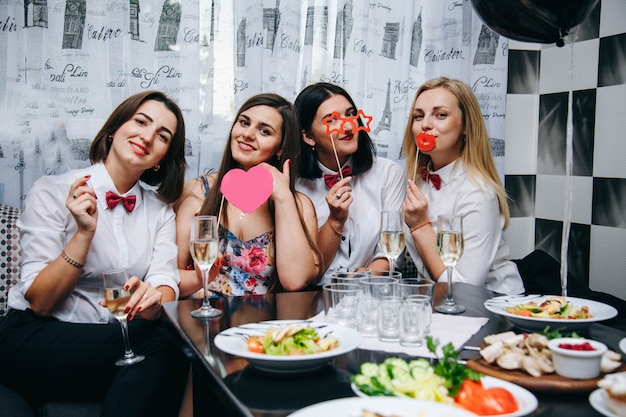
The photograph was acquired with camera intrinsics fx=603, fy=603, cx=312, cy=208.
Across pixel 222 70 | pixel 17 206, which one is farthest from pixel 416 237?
pixel 17 206

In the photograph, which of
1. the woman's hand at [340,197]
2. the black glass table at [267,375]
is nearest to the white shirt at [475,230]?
the woman's hand at [340,197]

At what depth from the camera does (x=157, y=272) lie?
2025 millimetres

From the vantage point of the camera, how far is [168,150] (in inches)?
86.6

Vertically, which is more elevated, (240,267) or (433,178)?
(433,178)

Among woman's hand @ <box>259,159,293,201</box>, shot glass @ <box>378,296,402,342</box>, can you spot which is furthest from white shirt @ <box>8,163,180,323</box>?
shot glass @ <box>378,296,402,342</box>

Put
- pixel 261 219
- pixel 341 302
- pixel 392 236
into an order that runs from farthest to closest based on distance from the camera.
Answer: pixel 261 219 → pixel 392 236 → pixel 341 302

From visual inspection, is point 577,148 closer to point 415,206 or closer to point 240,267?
point 415,206

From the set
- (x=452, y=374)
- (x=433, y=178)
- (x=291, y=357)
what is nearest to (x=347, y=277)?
(x=291, y=357)

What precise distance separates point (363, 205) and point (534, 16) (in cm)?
120

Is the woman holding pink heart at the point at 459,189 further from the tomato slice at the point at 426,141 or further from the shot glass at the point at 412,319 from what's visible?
the shot glass at the point at 412,319

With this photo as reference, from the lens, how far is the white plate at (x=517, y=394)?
2.73 feet

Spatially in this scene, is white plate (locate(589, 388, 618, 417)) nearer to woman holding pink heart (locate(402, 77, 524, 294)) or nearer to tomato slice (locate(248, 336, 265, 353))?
tomato slice (locate(248, 336, 265, 353))

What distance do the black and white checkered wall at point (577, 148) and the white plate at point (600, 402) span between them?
1.75 meters

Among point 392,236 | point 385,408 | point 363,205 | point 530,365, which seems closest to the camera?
point 385,408
